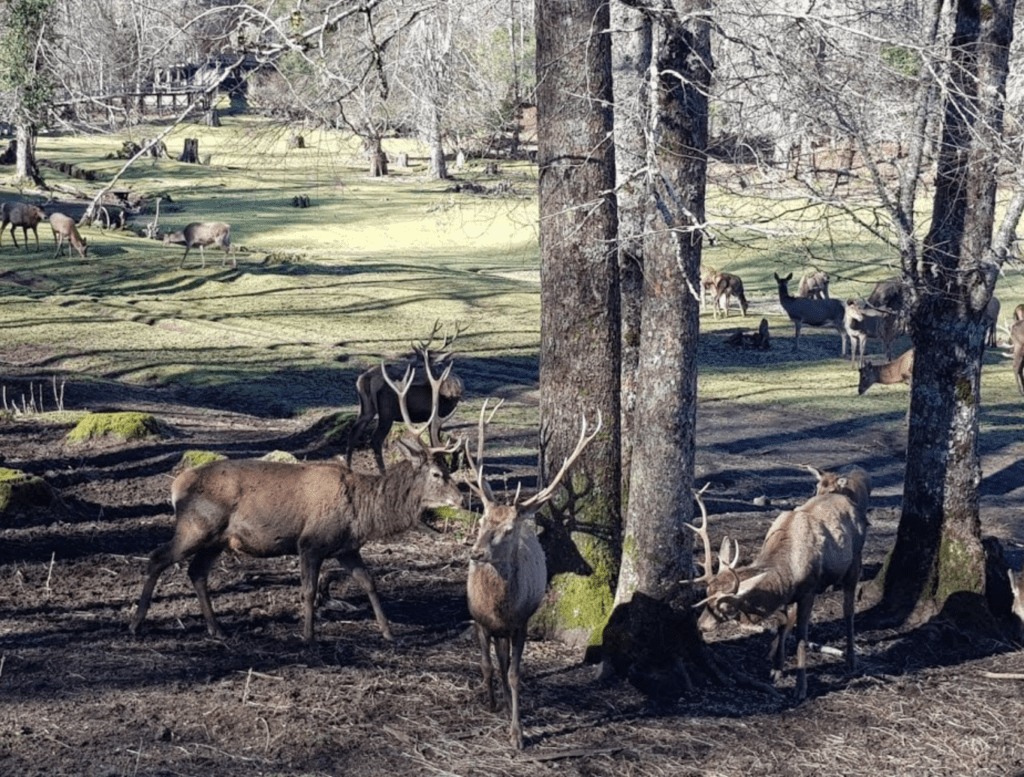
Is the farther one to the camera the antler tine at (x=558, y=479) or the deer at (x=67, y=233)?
the deer at (x=67, y=233)

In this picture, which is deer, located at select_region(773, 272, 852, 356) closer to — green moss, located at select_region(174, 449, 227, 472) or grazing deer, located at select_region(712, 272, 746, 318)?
grazing deer, located at select_region(712, 272, 746, 318)

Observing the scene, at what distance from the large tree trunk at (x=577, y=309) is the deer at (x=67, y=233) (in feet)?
83.6

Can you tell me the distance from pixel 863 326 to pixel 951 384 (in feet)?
53.7

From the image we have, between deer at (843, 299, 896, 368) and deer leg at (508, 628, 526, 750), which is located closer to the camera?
deer leg at (508, 628, 526, 750)

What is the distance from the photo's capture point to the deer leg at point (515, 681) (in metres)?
7.59

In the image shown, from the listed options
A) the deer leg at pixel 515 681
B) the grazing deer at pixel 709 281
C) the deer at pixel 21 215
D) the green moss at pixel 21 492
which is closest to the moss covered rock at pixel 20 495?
the green moss at pixel 21 492

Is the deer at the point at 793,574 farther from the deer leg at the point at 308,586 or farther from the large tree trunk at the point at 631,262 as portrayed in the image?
the deer leg at the point at 308,586

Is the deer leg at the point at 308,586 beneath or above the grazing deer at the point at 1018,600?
above

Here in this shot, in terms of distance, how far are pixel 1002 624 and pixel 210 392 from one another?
13637 mm

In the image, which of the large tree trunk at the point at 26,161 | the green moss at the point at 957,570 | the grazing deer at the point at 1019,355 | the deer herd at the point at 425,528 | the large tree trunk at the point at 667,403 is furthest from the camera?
the large tree trunk at the point at 26,161

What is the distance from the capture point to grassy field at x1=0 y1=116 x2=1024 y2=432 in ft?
71.2

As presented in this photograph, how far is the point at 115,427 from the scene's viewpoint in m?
14.6

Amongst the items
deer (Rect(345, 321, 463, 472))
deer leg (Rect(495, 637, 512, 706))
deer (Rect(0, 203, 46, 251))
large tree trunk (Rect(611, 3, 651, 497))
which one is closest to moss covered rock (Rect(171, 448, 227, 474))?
deer (Rect(345, 321, 463, 472))

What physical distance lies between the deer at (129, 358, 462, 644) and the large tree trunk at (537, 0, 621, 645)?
928 mm
